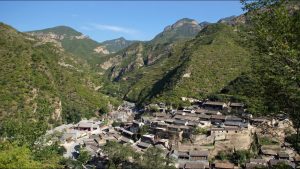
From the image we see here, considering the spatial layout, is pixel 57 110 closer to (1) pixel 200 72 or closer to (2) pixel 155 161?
(1) pixel 200 72

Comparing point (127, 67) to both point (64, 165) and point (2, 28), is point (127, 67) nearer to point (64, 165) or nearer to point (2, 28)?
A: point (2, 28)

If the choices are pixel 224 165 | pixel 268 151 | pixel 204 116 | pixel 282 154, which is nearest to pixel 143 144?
pixel 224 165

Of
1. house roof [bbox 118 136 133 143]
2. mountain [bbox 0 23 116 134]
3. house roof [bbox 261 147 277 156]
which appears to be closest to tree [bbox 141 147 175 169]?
house roof [bbox 118 136 133 143]

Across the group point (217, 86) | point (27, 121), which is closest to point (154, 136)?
point (27, 121)

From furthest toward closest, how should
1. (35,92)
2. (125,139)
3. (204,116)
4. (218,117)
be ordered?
(35,92) → (204,116) → (218,117) → (125,139)

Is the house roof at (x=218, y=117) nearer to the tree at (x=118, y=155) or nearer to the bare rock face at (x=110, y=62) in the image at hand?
the tree at (x=118, y=155)

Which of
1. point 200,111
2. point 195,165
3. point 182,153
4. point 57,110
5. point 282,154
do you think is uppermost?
point 200,111

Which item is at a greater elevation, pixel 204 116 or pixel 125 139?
pixel 204 116
